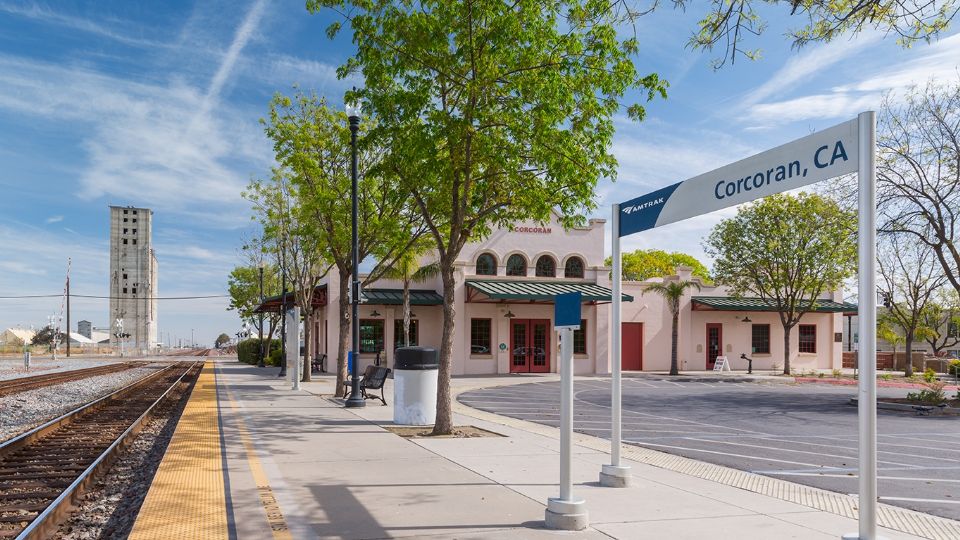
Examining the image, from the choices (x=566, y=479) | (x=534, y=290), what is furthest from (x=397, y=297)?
(x=566, y=479)

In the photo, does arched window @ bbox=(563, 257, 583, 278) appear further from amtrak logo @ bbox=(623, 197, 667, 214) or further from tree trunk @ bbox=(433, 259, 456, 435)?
amtrak logo @ bbox=(623, 197, 667, 214)

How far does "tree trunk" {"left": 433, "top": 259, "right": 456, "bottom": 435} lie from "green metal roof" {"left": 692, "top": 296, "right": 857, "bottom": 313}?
27.3 m

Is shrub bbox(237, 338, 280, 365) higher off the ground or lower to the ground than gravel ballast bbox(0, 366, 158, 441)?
lower

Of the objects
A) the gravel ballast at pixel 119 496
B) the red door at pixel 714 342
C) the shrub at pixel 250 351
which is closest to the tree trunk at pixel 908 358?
the red door at pixel 714 342

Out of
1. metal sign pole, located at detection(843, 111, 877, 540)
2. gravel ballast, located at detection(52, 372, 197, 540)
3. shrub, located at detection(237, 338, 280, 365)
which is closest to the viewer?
metal sign pole, located at detection(843, 111, 877, 540)

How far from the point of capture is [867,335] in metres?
4.82

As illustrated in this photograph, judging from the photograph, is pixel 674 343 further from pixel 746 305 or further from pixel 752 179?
pixel 752 179

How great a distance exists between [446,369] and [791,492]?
5.90 m

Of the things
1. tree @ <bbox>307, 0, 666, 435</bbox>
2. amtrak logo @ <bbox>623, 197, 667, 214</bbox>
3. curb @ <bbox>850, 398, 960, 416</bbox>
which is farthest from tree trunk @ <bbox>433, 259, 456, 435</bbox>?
curb @ <bbox>850, 398, 960, 416</bbox>

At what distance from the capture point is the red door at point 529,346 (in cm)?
3441

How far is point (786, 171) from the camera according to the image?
583 centimetres

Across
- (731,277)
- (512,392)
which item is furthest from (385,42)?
(731,277)

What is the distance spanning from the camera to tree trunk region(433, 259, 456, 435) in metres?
12.4

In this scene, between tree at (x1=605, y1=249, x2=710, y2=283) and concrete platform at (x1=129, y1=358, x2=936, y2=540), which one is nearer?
concrete platform at (x1=129, y1=358, x2=936, y2=540)
